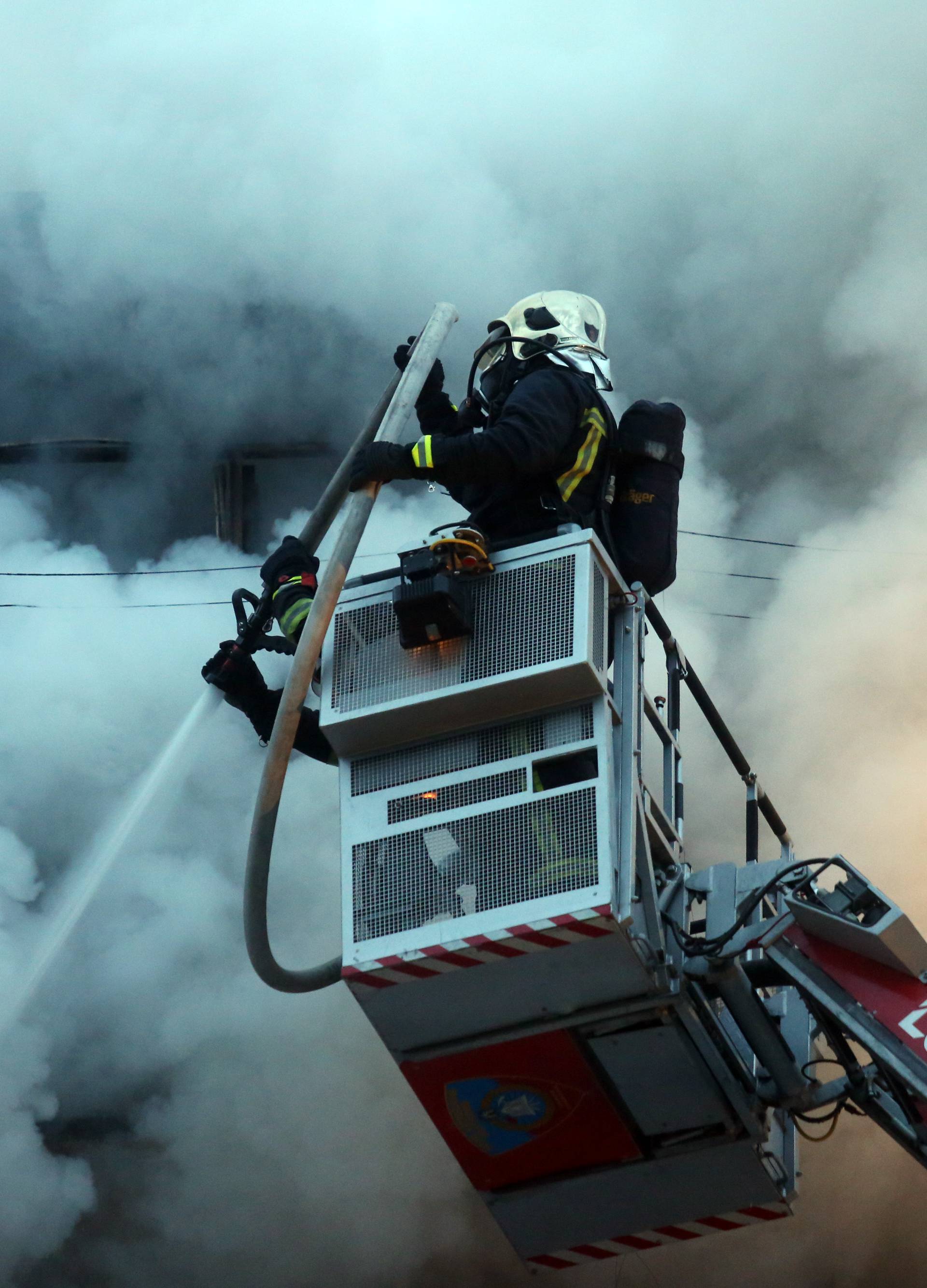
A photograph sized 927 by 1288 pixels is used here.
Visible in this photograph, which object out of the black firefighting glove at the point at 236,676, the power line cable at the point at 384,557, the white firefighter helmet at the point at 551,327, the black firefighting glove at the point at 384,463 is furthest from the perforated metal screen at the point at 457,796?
the power line cable at the point at 384,557

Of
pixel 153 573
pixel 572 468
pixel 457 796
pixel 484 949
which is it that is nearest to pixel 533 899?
pixel 484 949

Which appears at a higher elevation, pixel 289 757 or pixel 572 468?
pixel 572 468

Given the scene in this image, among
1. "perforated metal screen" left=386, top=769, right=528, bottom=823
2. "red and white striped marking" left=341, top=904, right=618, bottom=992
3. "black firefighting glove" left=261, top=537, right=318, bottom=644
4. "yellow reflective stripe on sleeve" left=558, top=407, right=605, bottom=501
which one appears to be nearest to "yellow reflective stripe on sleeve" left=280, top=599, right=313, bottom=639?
"black firefighting glove" left=261, top=537, right=318, bottom=644

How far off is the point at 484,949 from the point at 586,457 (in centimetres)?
155

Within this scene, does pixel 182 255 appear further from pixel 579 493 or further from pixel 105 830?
pixel 579 493

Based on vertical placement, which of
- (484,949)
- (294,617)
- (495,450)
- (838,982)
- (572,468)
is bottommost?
(838,982)

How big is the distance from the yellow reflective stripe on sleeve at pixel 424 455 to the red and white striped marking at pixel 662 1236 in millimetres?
2332

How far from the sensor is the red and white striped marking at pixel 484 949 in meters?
4.10

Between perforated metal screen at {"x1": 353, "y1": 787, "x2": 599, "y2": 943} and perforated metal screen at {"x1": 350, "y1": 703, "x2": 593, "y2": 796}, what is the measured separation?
0.17 meters

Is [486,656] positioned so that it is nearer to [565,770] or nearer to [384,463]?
[565,770]

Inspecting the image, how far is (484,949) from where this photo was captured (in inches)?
164

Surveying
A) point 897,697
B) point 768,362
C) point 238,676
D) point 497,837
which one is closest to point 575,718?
point 497,837

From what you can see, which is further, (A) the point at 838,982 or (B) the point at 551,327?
(B) the point at 551,327

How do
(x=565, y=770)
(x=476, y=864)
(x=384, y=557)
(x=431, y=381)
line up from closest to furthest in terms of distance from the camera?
(x=476, y=864) < (x=565, y=770) < (x=431, y=381) < (x=384, y=557)
